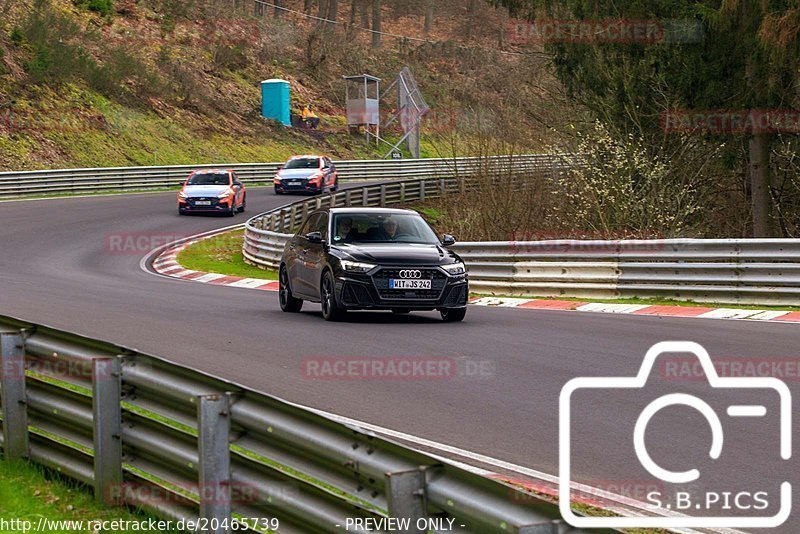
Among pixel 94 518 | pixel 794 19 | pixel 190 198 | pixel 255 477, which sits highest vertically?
pixel 794 19

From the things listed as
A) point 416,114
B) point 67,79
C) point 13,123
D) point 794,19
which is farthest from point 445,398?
point 416,114

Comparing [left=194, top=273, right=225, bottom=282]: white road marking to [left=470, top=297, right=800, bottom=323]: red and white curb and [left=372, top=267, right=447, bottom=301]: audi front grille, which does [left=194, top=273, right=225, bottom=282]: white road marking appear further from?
[left=372, top=267, right=447, bottom=301]: audi front grille

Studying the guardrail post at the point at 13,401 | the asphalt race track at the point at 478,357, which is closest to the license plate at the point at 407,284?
the asphalt race track at the point at 478,357

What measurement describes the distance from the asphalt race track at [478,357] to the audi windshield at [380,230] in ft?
3.55

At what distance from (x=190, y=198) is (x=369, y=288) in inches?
1000

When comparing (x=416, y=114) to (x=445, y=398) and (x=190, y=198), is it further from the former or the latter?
(x=445, y=398)

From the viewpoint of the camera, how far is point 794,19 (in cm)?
2342

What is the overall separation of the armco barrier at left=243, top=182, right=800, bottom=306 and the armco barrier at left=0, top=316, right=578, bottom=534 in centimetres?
1300

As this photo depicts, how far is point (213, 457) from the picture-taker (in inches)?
227

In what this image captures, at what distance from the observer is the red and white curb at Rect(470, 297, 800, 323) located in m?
17.1

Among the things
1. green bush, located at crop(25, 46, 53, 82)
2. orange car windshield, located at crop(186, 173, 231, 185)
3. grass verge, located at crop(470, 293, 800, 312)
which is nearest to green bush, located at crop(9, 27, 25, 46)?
green bush, located at crop(25, 46, 53, 82)

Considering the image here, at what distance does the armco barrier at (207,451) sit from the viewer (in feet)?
14.8

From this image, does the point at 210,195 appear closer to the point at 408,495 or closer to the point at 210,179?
the point at 210,179

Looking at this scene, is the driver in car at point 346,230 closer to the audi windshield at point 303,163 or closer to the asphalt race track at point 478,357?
the asphalt race track at point 478,357
